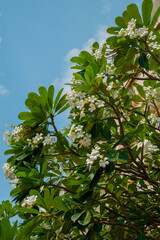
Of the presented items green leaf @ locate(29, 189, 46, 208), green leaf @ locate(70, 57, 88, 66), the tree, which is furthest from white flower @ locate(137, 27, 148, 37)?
green leaf @ locate(29, 189, 46, 208)

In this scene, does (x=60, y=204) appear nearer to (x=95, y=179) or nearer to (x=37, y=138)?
(x=95, y=179)

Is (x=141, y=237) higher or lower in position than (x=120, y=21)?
lower

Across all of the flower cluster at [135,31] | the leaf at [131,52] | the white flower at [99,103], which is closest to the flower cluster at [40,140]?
the white flower at [99,103]

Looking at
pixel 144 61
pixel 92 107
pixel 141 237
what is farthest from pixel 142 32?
pixel 141 237

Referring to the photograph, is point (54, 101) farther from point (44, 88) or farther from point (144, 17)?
point (144, 17)

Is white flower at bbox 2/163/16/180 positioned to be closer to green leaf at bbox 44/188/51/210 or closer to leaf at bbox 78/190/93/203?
green leaf at bbox 44/188/51/210

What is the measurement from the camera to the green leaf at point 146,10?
1845 millimetres

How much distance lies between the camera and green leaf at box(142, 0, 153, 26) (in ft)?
6.05

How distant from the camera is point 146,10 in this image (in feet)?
6.08

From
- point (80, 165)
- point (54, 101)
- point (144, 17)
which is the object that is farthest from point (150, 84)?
point (80, 165)

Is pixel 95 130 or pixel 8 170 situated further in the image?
pixel 8 170

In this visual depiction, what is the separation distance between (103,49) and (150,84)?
0.48 metres

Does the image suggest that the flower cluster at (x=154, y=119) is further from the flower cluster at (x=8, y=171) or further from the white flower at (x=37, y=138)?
the flower cluster at (x=8, y=171)

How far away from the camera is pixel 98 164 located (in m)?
1.57
